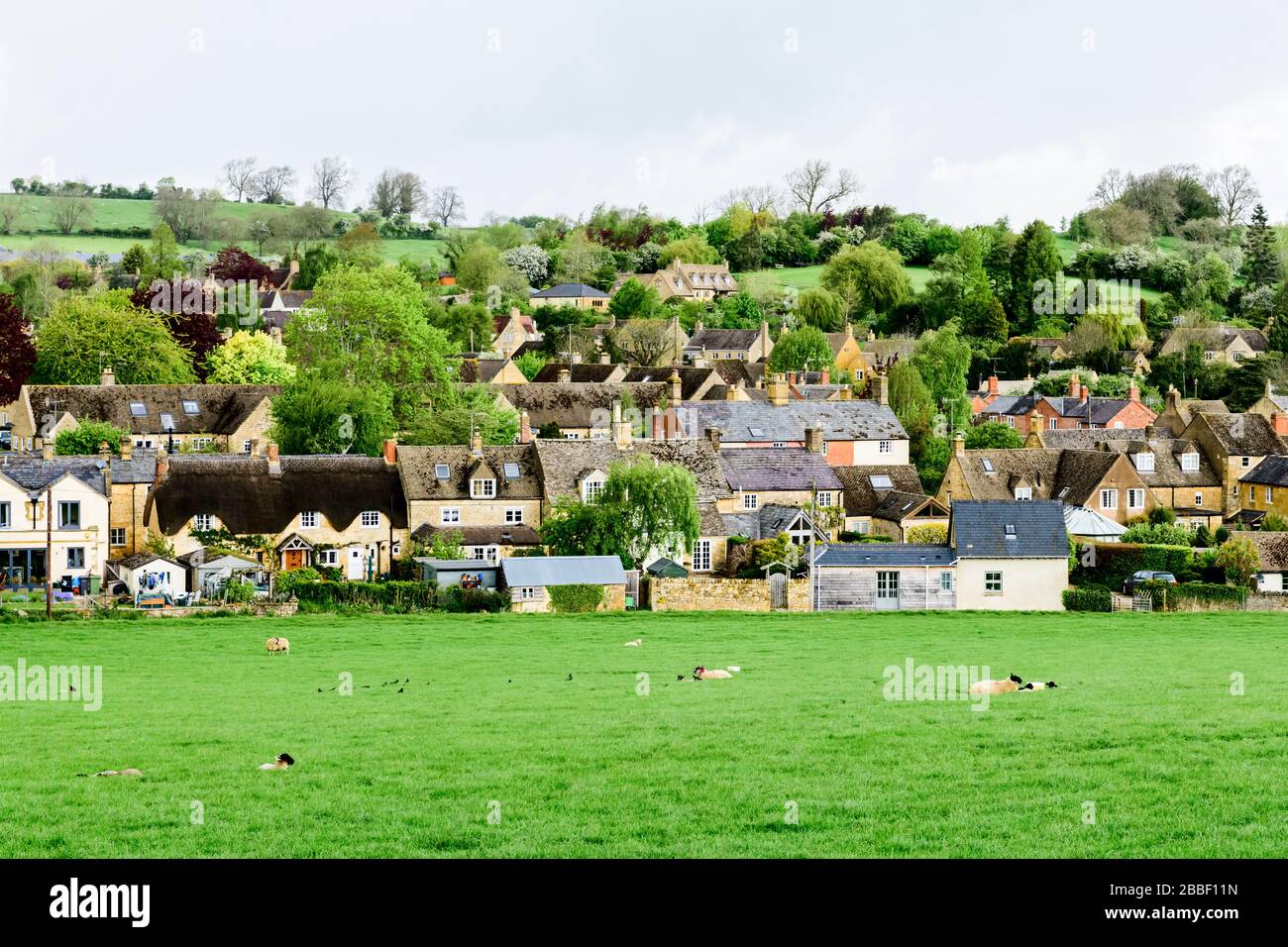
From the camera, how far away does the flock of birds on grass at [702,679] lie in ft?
64.2

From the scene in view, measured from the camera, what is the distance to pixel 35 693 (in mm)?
30719

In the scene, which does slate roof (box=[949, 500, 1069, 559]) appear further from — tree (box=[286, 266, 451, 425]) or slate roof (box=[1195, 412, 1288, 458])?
tree (box=[286, 266, 451, 425])

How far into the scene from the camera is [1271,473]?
7269 cm

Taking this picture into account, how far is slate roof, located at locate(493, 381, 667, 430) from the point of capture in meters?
99.4

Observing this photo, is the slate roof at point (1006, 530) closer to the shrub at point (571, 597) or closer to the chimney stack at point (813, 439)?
the shrub at point (571, 597)

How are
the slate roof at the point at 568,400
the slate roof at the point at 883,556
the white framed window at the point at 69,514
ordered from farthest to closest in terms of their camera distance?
the slate roof at the point at 568,400, the white framed window at the point at 69,514, the slate roof at the point at 883,556

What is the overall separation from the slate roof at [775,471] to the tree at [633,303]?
86785 millimetres

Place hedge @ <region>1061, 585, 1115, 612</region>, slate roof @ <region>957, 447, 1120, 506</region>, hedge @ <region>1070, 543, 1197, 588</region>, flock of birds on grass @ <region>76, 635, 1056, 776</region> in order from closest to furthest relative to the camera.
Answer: flock of birds on grass @ <region>76, 635, 1056, 776</region> → hedge @ <region>1061, 585, 1115, 612</region> → hedge @ <region>1070, 543, 1197, 588</region> → slate roof @ <region>957, 447, 1120, 506</region>

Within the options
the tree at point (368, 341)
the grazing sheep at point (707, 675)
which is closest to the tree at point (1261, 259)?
the tree at point (368, 341)

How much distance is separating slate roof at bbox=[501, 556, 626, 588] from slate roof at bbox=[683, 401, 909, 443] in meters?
30.7

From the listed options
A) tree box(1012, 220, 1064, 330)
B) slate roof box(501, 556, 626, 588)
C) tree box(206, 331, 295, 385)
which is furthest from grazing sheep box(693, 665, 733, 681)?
tree box(1012, 220, 1064, 330)

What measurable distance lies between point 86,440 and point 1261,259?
429 feet
